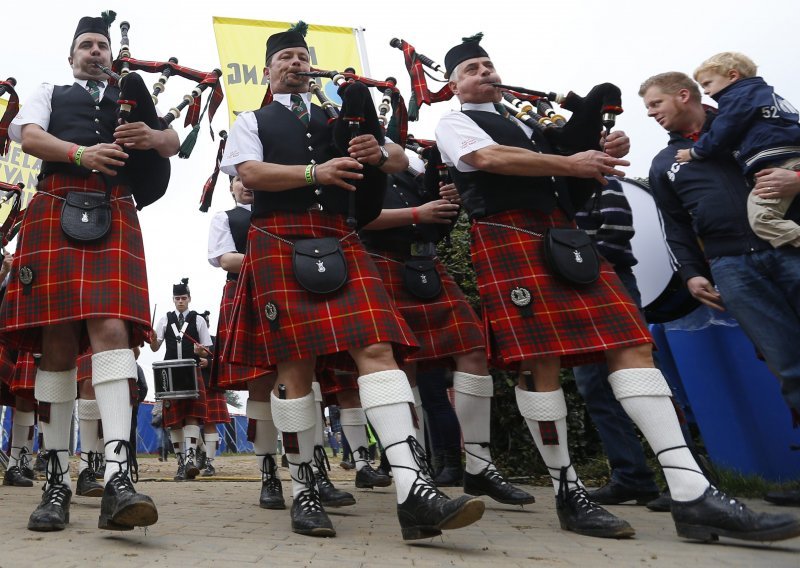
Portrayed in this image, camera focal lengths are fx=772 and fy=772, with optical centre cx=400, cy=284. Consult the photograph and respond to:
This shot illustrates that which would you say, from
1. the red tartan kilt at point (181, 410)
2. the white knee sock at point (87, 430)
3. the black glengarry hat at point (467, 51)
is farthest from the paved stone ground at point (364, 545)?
the red tartan kilt at point (181, 410)

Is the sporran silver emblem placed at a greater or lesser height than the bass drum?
lesser

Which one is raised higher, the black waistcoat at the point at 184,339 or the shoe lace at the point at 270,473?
the black waistcoat at the point at 184,339

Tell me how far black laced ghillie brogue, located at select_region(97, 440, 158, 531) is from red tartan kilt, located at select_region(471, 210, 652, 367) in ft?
4.38

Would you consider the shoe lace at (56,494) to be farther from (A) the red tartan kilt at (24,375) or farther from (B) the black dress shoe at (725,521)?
(A) the red tartan kilt at (24,375)

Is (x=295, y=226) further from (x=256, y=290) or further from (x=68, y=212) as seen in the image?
(x=68, y=212)

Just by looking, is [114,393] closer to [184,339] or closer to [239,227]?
[239,227]

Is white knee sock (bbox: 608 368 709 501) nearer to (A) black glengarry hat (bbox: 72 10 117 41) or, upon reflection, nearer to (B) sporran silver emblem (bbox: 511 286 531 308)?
(B) sporran silver emblem (bbox: 511 286 531 308)

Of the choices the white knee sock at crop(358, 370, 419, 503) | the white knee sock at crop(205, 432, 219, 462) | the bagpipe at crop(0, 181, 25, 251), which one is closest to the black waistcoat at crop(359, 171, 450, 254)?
the white knee sock at crop(358, 370, 419, 503)

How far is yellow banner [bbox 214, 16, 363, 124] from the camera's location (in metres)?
7.98

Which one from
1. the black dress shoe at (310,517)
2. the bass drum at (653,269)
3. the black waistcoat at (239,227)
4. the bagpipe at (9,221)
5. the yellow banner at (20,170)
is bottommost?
the black dress shoe at (310,517)

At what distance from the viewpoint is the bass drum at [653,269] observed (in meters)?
4.22

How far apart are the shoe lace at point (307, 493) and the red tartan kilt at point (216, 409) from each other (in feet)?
16.5

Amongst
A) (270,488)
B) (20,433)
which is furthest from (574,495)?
(20,433)

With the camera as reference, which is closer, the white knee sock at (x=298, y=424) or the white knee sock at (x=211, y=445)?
the white knee sock at (x=298, y=424)
